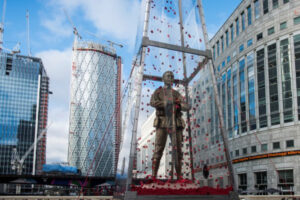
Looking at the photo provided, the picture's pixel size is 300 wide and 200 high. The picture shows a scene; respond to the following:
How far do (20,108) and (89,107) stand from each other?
92.9 ft

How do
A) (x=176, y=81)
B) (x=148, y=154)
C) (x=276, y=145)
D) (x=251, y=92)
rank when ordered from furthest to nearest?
(x=251, y=92) < (x=276, y=145) < (x=176, y=81) < (x=148, y=154)

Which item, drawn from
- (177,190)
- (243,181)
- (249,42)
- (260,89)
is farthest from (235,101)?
(177,190)

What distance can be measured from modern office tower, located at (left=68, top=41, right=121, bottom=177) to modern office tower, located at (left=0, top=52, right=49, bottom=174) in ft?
49.3

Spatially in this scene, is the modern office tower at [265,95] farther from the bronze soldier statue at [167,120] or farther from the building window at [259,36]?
the bronze soldier statue at [167,120]

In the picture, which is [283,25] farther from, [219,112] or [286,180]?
[219,112]

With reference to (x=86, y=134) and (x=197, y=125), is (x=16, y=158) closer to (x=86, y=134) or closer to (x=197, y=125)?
(x=86, y=134)

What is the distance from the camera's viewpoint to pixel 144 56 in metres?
12.8

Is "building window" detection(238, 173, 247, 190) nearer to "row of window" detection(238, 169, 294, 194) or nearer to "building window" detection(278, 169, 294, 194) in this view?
"row of window" detection(238, 169, 294, 194)

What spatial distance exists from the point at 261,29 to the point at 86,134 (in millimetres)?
107527

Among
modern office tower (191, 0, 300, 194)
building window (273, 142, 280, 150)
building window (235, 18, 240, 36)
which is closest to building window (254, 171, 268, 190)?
modern office tower (191, 0, 300, 194)

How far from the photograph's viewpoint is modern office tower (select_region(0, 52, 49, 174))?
12231cm

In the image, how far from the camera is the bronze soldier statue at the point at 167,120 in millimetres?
12547

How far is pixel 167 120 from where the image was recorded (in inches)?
500

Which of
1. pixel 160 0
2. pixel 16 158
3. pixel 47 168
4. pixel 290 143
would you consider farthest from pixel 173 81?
pixel 16 158
